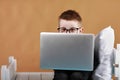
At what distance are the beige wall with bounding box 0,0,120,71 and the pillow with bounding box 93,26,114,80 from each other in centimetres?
70

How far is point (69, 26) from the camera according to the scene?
105cm

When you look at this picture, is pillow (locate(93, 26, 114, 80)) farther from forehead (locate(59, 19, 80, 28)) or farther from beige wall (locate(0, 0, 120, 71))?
beige wall (locate(0, 0, 120, 71))

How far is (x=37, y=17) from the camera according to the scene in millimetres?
1776

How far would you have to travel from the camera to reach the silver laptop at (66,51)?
87 centimetres

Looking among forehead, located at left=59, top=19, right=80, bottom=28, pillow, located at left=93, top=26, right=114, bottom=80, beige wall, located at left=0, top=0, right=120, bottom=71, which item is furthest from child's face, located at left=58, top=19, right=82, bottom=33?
beige wall, located at left=0, top=0, right=120, bottom=71

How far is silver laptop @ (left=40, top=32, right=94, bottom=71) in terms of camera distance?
869 mm

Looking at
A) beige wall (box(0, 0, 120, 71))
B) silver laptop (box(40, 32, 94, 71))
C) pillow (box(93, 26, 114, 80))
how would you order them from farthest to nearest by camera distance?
beige wall (box(0, 0, 120, 71))
pillow (box(93, 26, 114, 80))
silver laptop (box(40, 32, 94, 71))

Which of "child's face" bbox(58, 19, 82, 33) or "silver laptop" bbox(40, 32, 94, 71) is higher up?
"child's face" bbox(58, 19, 82, 33)

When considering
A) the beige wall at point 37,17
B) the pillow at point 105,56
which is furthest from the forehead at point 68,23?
the beige wall at point 37,17

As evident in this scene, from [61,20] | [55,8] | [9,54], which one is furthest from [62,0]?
[61,20]

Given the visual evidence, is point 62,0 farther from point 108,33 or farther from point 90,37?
point 90,37

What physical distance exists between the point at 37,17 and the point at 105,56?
817 mm

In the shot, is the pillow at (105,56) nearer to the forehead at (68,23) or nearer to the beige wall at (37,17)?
the forehead at (68,23)

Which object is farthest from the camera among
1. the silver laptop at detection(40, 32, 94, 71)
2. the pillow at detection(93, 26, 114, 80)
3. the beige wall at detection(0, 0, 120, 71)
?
the beige wall at detection(0, 0, 120, 71)
